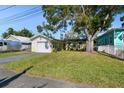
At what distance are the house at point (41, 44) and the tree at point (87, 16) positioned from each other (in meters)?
11.2

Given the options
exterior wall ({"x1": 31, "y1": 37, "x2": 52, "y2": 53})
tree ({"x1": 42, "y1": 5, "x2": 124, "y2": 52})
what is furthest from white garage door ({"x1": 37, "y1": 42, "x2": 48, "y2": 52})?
tree ({"x1": 42, "y1": 5, "x2": 124, "y2": 52})

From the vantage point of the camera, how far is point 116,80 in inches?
352

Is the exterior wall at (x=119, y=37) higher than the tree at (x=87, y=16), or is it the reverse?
the tree at (x=87, y=16)

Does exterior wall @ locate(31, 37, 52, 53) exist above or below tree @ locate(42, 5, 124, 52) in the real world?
below

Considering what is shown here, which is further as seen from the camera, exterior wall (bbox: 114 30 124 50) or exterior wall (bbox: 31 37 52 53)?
exterior wall (bbox: 31 37 52 53)

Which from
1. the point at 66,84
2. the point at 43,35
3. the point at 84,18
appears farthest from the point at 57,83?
the point at 43,35

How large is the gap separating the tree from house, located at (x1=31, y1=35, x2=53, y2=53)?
11240 millimetres

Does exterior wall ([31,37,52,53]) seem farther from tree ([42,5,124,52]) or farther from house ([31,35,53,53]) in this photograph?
tree ([42,5,124,52])

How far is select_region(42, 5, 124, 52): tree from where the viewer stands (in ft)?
71.9

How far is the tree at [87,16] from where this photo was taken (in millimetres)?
21906

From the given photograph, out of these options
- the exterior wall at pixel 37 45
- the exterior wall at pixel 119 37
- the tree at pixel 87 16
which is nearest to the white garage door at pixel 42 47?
the exterior wall at pixel 37 45

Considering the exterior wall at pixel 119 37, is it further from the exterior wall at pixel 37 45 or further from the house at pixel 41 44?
the exterior wall at pixel 37 45

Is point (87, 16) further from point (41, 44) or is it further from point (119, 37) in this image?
point (41, 44)
